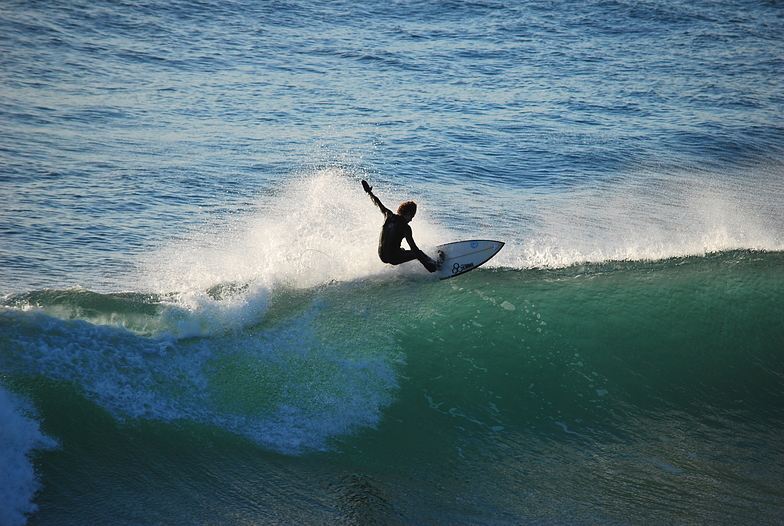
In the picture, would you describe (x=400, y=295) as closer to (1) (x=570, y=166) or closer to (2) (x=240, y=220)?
(2) (x=240, y=220)

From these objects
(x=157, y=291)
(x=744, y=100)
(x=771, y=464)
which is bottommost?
(x=771, y=464)

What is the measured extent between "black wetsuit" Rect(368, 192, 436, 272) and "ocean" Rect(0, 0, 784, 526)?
54 cm

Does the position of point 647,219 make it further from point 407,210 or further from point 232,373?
point 232,373

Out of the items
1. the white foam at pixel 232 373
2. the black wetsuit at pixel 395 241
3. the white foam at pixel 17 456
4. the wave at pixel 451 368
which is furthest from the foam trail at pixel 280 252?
the white foam at pixel 17 456

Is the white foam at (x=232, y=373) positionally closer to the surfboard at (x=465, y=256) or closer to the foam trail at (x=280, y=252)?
the foam trail at (x=280, y=252)

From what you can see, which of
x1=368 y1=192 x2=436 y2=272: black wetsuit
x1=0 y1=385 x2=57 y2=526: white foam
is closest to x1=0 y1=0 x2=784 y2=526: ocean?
x1=0 y1=385 x2=57 y2=526: white foam

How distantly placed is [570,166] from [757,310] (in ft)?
24.7

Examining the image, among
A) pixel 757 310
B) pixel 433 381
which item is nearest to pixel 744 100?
pixel 757 310

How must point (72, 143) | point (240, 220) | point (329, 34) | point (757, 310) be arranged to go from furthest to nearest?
point (329, 34) → point (72, 143) → point (240, 220) → point (757, 310)

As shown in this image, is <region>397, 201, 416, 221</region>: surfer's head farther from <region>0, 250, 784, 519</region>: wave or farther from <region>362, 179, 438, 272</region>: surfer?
<region>0, 250, 784, 519</region>: wave

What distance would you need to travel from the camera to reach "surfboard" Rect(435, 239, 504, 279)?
8305 mm

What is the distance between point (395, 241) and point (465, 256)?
1182 mm

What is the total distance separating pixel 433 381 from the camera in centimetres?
677

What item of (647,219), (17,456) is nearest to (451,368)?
(17,456)
